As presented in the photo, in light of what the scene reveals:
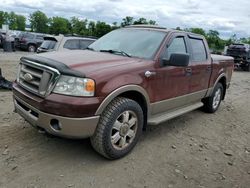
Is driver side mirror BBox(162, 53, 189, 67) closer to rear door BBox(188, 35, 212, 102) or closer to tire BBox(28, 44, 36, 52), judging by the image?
rear door BBox(188, 35, 212, 102)

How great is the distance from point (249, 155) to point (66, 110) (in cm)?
307

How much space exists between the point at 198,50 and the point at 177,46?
37.6 inches

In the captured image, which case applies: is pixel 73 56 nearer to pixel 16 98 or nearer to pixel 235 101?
pixel 16 98

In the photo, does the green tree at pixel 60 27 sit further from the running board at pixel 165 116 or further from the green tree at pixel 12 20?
the running board at pixel 165 116

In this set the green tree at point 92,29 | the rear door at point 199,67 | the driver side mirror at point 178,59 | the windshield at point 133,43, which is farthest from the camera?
the green tree at point 92,29

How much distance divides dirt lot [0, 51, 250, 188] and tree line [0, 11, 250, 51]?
63.1 ft

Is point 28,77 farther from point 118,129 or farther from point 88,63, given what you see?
point 118,129

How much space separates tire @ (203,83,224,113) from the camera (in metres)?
6.81

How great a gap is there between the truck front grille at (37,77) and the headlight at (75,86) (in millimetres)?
90

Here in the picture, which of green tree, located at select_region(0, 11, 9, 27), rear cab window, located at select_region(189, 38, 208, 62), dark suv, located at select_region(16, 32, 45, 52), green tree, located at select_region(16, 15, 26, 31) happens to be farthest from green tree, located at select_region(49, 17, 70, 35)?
rear cab window, located at select_region(189, 38, 208, 62)

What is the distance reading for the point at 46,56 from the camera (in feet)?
13.6

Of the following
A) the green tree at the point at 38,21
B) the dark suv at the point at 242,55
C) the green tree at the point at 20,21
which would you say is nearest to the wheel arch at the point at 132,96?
the dark suv at the point at 242,55

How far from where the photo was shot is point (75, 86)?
11.8ft

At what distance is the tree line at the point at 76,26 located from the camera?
110 feet
